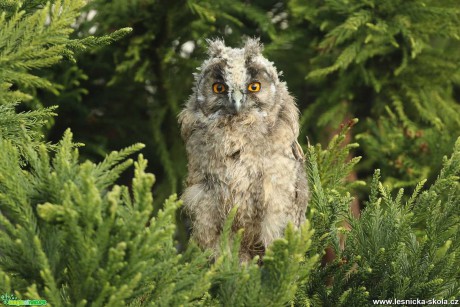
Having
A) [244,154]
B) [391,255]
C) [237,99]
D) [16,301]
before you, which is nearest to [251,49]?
[237,99]

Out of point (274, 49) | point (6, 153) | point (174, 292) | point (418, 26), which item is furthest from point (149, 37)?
point (174, 292)

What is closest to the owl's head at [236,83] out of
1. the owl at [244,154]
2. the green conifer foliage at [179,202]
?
the owl at [244,154]

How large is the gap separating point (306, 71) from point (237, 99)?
1.73 m

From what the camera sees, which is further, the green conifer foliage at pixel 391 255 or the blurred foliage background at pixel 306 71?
the blurred foliage background at pixel 306 71

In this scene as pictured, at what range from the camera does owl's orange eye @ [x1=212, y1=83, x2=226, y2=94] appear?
256 cm

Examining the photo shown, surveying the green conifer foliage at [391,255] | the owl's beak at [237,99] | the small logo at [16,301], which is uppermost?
the owl's beak at [237,99]

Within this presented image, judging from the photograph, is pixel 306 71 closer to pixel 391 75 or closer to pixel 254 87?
pixel 391 75

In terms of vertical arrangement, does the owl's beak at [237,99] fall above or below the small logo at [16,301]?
above

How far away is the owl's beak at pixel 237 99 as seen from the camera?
2.47 metres

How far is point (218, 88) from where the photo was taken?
8.48 feet

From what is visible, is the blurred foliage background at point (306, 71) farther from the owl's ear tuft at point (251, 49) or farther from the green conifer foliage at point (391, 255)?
the green conifer foliage at point (391, 255)

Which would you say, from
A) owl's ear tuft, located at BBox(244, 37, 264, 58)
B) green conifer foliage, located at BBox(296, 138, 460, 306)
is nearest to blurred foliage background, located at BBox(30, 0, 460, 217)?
owl's ear tuft, located at BBox(244, 37, 264, 58)

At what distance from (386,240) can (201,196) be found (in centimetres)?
85

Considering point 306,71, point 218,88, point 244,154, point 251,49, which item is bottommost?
point 306,71
